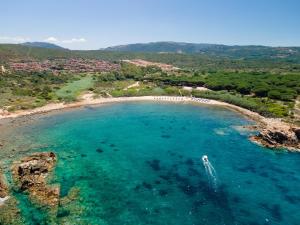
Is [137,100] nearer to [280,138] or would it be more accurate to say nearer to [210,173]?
[280,138]

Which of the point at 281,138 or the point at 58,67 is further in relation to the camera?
the point at 58,67

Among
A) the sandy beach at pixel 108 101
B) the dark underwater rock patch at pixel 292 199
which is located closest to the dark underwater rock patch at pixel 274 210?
the dark underwater rock patch at pixel 292 199

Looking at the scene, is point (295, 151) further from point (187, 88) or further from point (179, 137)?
point (187, 88)

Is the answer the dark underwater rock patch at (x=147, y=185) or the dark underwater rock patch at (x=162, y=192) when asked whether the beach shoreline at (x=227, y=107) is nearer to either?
the dark underwater rock patch at (x=162, y=192)

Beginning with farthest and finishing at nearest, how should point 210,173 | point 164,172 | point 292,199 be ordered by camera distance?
point 164,172 < point 210,173 < point 292,199

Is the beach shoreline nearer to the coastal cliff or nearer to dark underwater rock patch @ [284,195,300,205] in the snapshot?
the coastal cliff

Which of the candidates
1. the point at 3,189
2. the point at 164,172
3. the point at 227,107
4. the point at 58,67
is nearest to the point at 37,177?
the point at 3,189

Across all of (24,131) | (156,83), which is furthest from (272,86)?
(24,131)

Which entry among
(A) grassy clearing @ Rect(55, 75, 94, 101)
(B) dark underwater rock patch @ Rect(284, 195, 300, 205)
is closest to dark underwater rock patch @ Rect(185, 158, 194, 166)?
(B) dark underwater rock patch @ Rect(284, 195, 300, 205)
